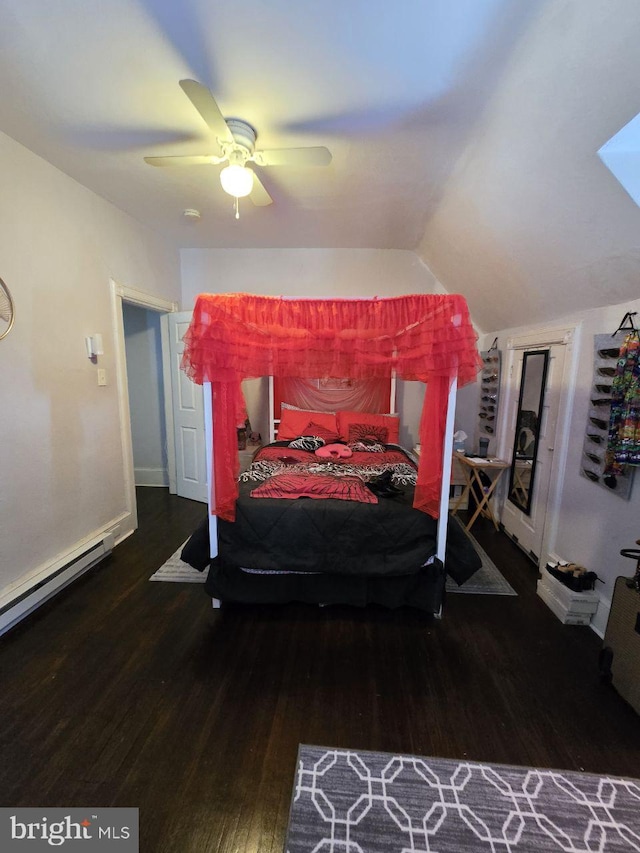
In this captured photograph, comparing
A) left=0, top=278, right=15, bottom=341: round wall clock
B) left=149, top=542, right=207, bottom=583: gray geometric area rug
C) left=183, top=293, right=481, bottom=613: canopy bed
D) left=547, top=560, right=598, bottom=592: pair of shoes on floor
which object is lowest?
left=149, top=542, right=207, bottom=583: gray geometric area rug

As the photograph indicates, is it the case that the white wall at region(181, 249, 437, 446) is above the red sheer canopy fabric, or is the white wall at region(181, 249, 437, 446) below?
above

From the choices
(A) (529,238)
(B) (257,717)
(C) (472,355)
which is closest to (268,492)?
(B) (257,717)

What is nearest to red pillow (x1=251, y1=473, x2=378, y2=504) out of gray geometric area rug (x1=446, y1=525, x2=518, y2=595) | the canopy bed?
the canopy bed

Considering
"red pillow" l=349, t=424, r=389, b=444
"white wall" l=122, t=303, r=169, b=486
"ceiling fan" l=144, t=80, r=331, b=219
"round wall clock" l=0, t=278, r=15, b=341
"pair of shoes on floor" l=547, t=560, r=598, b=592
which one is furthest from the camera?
"white wall" l=122, t=303, r=169, b=486

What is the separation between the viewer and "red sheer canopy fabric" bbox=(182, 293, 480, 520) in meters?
1.76

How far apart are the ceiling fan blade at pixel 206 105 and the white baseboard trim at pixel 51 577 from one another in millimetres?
2561

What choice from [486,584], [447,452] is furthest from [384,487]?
[486,584]

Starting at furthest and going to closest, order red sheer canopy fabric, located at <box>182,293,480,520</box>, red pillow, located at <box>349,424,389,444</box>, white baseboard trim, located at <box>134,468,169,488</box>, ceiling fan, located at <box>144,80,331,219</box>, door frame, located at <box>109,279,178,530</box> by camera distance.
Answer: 1. white baseboard trim, located at <box>134,468,169,488</box>
2. red pillow, located at <box>349,424,389,444</box>
3. door frame, located at <box>109,279,178,530</box>
4. red sheer canopy fabric, located at <box>182,293,480,520</box>
5. ceiling fan, located at <box>144,80,331,219</box>

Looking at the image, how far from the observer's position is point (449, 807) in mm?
1163

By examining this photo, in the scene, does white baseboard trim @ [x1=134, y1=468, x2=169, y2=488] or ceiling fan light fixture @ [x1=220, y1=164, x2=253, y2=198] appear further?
white baseboard trim @ [x1=134, y1=468, x2=169, y2=488]

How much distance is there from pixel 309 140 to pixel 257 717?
286cm

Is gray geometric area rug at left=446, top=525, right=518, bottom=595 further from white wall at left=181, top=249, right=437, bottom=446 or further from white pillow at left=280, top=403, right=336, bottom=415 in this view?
white wall at left=181, top=249, right=437, bottom=446

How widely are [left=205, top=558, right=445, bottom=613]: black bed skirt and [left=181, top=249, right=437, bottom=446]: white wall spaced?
2.90 m

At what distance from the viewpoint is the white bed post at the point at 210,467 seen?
1.88 m
